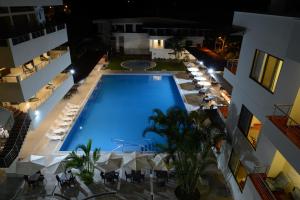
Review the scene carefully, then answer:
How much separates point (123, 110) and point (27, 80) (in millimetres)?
10986

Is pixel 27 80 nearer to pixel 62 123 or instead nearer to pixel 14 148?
pixel 14 148

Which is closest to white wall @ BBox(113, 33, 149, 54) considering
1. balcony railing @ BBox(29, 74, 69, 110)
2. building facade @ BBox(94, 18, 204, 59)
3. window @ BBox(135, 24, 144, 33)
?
building facade @ BBox(94, 18, 204, 59)

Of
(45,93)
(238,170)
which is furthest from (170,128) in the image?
(45,93)

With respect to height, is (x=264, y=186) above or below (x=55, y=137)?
above

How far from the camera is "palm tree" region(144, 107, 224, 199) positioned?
39.4 feet

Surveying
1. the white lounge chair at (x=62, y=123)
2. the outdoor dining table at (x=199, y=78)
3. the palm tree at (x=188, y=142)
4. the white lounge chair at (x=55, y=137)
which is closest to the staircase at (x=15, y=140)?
the white lounge chair at (x=55, y=137)

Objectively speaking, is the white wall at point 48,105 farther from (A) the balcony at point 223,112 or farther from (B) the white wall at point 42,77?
(A) the balcony at point 223,112

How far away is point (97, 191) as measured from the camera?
1410 centimetres

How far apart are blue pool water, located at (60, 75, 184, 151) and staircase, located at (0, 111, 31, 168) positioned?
391 cm

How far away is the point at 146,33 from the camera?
43781 millimetres

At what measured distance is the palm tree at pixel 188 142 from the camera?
12008 millimetres

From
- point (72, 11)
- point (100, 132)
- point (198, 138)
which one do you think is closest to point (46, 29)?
point (100, 132)

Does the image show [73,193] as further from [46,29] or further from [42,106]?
[46,29]

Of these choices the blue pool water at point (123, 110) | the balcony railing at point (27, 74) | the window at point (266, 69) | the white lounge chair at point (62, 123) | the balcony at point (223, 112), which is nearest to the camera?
the window at point (266, 69)
